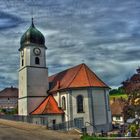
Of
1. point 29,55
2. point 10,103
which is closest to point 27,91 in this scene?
point 29,55

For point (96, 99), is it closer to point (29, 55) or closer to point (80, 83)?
point (80, 83)

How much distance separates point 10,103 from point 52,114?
62.7 meters

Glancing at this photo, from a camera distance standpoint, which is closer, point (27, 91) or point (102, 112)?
point (102, 112)

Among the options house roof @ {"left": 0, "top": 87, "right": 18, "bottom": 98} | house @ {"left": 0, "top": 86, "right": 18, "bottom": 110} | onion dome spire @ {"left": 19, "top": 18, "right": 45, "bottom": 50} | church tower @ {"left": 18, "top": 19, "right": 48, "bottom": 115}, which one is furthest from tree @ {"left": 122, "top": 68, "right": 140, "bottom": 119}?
house roof @ {"left": 0, "top": 87, "right": 18, "bottom": 98}

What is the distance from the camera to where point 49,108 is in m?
40.2

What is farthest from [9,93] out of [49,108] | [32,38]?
[49,108]

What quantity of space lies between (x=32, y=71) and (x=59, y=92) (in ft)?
25.1

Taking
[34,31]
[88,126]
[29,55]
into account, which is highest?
[34,31]

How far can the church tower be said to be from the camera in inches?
1770

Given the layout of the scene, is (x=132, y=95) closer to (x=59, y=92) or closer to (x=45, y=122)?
(x=45, y=122)

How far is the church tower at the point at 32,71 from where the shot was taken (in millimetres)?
44969

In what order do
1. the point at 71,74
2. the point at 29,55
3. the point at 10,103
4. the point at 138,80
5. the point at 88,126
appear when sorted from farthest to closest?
the point at 10,103 → the point at 29,55 → the point at 71,74 → the point at 88,126 → the point at 138,80

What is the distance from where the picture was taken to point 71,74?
141ft

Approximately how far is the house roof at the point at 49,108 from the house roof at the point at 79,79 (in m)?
2.08
